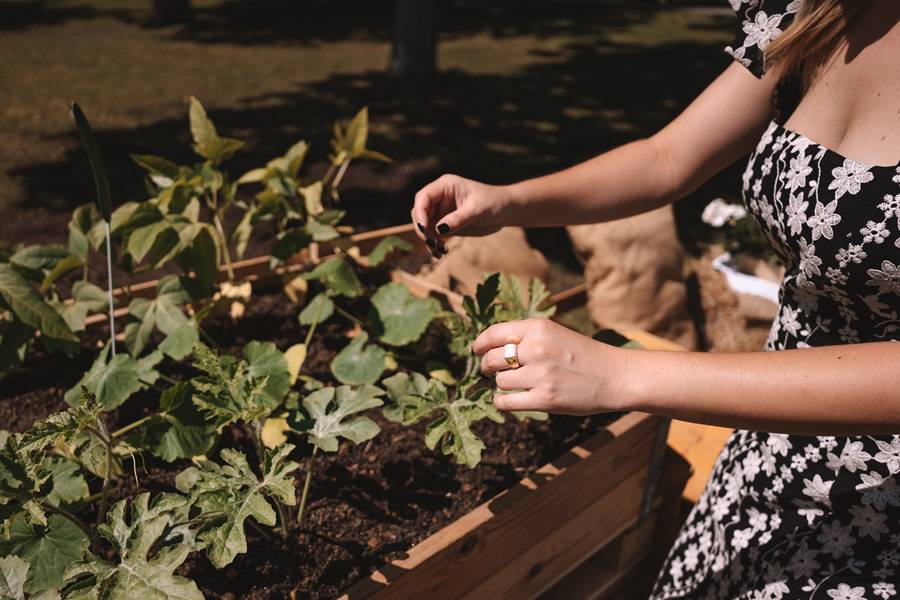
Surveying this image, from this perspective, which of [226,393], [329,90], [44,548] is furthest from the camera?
[329,90]

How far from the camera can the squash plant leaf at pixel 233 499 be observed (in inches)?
46.5

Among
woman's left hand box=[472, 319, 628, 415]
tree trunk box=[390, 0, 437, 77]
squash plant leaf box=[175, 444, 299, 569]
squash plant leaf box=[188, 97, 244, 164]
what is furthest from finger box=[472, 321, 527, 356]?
tree trunk box=[390, 0, 437, 77]

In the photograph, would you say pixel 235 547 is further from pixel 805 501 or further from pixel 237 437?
pixel 805 501

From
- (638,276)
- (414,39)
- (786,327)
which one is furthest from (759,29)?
(414,39)

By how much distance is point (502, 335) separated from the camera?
1075 millimetres

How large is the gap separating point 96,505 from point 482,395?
88cm

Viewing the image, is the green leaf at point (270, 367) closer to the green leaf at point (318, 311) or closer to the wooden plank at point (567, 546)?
the green leaf at point (318, 311)

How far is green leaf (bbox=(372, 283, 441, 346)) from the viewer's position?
1.91m

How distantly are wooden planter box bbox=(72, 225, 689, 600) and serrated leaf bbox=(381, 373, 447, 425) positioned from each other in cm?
23

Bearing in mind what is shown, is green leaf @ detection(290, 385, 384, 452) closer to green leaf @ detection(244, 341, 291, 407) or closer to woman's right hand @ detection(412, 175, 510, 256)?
green leaf @ detection(244, 341, 291, 407)

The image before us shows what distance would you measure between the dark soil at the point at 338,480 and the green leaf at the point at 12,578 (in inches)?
10.0

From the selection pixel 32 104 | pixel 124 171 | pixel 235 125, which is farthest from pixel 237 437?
pixel 32 104

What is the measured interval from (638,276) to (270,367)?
241 centimetres

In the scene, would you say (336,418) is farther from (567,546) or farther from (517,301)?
(567,546)
